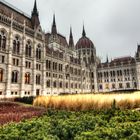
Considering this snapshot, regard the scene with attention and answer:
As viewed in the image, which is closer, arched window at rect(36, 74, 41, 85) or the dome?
arched window at rect(36, 74, 41, 85)

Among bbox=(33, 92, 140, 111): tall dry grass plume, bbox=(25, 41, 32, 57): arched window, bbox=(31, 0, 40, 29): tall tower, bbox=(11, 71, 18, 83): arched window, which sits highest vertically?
bbox=(31, 0, 40, 29): tall tower

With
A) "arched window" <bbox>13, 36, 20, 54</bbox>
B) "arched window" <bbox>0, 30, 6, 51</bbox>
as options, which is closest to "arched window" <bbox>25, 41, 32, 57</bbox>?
"arched window" <bbox>13, 36, 20, 54</bbox>

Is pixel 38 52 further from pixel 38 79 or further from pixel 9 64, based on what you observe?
pixel 9 64

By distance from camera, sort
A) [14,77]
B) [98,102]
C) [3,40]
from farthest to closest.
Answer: [14,77], [3,40], [98,102]

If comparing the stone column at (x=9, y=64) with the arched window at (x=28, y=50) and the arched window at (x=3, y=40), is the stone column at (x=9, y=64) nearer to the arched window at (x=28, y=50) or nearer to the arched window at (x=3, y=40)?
the arched window at (x=3, y=40)

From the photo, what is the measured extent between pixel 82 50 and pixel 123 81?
33.5m

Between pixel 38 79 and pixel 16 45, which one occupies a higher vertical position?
pixel 16 45

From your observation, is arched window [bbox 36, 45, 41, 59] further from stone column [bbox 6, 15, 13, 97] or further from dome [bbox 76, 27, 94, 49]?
dome [bbox 76, 27, 94, 49]

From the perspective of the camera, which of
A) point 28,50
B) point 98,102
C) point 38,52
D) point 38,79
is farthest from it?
point 38,52

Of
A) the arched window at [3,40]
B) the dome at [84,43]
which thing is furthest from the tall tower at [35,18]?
the dome at [84,43]

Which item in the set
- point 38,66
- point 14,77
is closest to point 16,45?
A: point 14,77

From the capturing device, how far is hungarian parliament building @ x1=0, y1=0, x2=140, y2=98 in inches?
1565

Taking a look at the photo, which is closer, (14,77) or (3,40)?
(3,40)

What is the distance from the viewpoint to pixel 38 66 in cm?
4894
